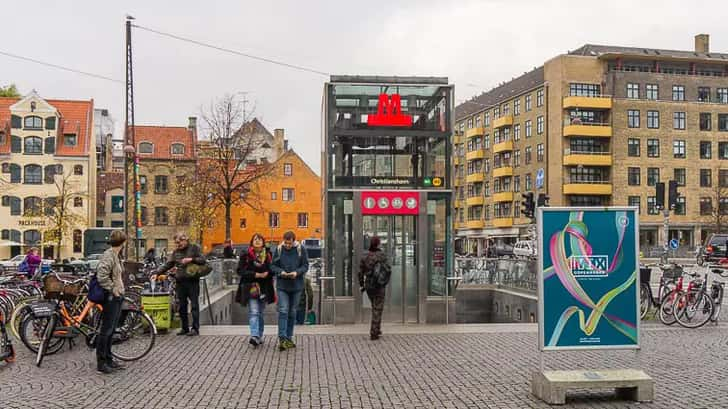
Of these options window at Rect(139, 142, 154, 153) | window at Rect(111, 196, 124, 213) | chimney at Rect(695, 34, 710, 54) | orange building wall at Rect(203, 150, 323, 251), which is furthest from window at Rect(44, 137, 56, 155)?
chimney at Rect(695, 34, 710, 54)

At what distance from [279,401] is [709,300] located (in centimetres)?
1083

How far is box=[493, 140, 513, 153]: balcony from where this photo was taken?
8062 cm

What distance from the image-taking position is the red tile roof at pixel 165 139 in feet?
250

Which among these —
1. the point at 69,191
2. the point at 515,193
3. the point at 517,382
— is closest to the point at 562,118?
the point at 515,193

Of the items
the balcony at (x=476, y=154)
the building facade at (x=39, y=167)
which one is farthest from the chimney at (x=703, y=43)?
the building facade at (x=39, y=167)

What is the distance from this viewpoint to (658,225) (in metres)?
72.2

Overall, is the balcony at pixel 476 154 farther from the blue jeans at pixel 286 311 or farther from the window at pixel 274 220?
the blue jeans at pixel 286 311

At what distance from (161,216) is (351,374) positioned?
66612 millimetres

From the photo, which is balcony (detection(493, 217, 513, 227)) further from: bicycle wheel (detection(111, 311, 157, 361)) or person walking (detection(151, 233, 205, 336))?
bicycle wheel (detection(111, 311, 157, 361))

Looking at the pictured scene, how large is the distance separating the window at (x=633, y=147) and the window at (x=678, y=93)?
5.50 m

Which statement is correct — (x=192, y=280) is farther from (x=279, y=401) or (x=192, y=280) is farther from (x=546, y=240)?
(x=546, y=240)

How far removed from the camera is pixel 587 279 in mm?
8992

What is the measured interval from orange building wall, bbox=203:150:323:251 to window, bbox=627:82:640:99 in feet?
97.6

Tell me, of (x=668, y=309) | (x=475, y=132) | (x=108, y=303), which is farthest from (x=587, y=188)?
(x=108, y=303)
